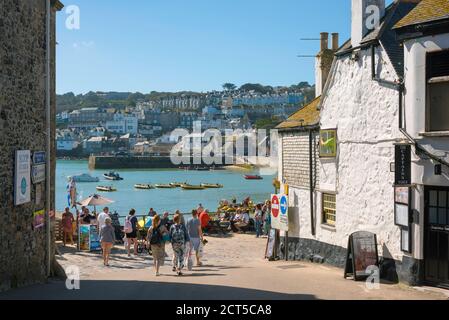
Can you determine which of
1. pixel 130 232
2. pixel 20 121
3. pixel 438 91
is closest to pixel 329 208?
pixel 438 91

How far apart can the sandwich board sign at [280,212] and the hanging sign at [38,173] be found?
8064 mm

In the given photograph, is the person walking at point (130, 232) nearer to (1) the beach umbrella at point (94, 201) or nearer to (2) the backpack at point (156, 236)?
(1) the beach umbrella at point (94, 201)

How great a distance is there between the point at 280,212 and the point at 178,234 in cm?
561

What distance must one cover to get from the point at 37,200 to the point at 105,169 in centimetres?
14141

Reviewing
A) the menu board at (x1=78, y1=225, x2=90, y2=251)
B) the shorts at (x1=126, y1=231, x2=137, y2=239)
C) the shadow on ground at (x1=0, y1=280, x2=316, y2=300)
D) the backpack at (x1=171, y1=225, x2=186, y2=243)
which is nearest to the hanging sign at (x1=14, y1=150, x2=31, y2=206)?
the shadow on ground at (x1=0, y1=280, x2=316, y2=300)

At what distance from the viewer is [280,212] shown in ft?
63.0

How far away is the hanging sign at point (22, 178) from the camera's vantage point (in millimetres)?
11750

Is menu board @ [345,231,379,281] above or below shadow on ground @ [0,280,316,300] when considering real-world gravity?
above

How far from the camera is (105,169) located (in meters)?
152

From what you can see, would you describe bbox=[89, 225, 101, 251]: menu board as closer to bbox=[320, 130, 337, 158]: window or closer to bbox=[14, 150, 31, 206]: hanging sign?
bbox=[14, 150, 31, 206]: hanging sign

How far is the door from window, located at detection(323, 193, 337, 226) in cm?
460

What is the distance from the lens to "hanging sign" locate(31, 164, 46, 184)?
13.0m
